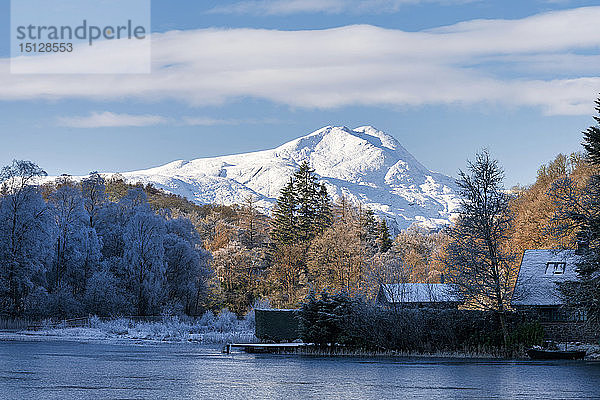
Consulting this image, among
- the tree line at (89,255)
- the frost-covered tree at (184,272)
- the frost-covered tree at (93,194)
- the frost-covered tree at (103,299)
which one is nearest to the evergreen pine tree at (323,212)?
the tree line at (89,255)

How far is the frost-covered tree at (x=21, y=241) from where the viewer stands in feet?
219

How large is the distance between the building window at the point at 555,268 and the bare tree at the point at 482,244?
4132 millimetres

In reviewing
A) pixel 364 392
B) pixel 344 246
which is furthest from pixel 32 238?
pixel 364 392

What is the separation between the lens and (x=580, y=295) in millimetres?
38812

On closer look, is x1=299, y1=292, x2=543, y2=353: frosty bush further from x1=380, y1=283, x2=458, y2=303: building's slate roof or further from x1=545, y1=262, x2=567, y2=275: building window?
x1=380, y1=283, x2=458, y2=303: building's slate roof

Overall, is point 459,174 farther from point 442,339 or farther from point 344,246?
point 344,246

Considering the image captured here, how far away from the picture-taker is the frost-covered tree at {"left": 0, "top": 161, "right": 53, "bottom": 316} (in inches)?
2625

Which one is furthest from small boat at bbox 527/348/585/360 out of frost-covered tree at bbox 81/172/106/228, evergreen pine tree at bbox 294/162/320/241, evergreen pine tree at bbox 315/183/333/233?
evergreen pine tree at bbox 315/183/333/233

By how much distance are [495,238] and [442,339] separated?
7.08m

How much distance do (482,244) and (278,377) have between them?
22.6 metres

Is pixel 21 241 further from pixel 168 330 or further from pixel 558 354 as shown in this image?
pixel 558 354

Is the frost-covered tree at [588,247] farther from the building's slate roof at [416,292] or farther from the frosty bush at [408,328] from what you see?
the building's slate roof at [416,292]

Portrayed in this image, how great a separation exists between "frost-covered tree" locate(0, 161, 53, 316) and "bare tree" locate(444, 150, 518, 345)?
38532mm

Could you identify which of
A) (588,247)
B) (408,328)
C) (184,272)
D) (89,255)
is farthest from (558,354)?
(89,255)
